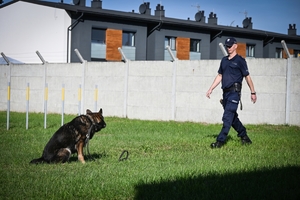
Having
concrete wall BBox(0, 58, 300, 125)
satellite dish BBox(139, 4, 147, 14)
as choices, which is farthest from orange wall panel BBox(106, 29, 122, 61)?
concrete wall BBox(0, 58, 300, 125)

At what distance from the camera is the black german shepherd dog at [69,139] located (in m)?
7.19

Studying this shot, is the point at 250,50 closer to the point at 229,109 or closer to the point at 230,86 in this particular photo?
the point at 230,86

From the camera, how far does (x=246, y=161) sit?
757 centimetres

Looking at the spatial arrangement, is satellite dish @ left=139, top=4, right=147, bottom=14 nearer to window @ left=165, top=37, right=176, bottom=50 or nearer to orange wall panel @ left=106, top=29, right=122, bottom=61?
window @ left=165, top=37, right=176, bottom=50

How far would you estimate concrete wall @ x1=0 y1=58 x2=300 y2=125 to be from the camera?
14.9m

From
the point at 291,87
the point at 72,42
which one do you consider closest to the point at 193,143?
the point at 291,87

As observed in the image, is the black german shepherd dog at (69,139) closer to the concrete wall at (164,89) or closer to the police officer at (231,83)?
the police officer at (231,83)

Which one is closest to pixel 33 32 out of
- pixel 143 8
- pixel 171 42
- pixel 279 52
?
pixel 171 42

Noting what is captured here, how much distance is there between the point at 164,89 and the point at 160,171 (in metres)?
10.9

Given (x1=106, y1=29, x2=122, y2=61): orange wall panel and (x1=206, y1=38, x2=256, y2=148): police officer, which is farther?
(x1=106, y1=29, x2=122, y2=61): orange wall panel

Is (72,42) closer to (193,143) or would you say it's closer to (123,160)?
(193,143)

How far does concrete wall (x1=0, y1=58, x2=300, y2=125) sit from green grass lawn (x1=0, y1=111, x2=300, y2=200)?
13.3 ft

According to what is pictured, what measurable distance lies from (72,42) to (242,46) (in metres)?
17.3

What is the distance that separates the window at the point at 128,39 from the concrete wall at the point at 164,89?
628 inches
